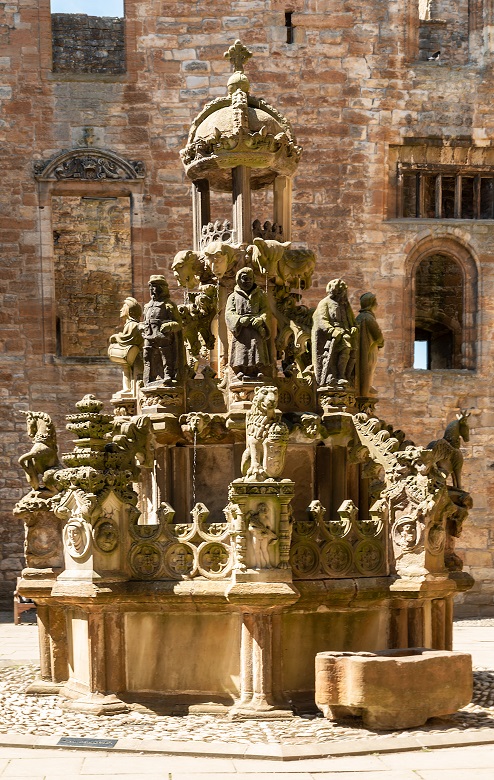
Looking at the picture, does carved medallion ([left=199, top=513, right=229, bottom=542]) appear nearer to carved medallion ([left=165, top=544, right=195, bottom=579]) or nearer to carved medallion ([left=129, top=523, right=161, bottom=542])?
carved medallion ([left=165, top=544, right=195, bottom=579])

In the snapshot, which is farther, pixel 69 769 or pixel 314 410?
pixel 314 410

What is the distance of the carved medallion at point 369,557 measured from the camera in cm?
909

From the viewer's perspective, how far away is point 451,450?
9930 mm

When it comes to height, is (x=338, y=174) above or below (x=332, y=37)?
below

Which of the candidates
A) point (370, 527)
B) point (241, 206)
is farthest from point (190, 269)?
point (370, 527)

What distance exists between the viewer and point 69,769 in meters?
7.01

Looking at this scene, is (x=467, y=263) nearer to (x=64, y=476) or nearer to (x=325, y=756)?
(x=64, y=476)

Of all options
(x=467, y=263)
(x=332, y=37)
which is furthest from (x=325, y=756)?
(x=332, y=37)

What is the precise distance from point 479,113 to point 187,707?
1255 cm

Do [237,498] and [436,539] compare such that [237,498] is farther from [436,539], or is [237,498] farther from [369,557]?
[436,539]

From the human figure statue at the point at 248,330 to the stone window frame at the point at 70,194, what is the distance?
335 inches

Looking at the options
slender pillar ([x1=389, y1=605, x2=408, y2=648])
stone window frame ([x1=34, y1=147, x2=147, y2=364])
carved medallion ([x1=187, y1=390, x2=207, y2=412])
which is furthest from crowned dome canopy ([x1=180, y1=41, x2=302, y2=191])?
stone window frame ([x1=34, y1=147, x2=147, y2=364])

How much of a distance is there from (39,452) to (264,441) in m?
2.54

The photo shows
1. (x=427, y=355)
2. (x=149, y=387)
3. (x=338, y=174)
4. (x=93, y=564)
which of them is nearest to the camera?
(x=93, y=564)
